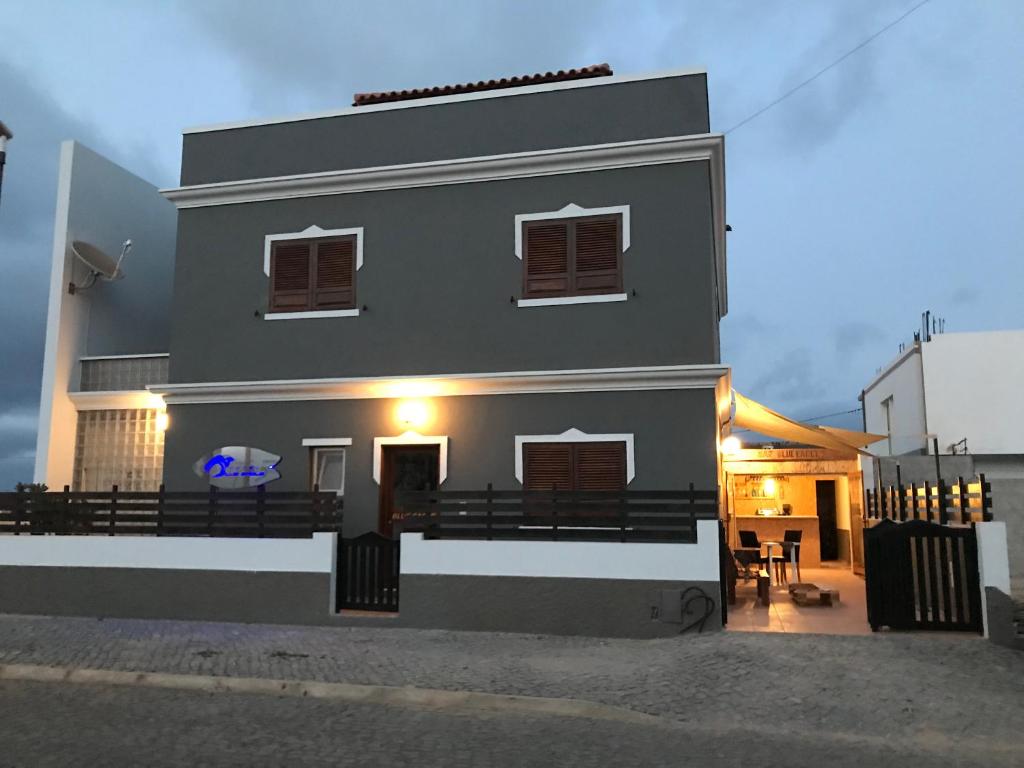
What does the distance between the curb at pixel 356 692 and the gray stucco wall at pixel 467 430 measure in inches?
180

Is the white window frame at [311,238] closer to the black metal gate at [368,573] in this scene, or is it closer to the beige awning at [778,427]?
the black metal gate at [368,573]

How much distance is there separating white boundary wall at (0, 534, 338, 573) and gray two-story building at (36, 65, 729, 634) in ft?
Answer: 4.46

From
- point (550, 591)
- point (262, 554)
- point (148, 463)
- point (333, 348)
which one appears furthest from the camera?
point (148, 463)

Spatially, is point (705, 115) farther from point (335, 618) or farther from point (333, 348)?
point (335, 618)

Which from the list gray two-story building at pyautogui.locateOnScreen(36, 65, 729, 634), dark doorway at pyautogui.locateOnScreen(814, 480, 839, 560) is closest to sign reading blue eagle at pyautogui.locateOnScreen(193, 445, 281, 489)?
gray two-story building at pyautogui.locateOnScreen(36, 65, 729, 634)

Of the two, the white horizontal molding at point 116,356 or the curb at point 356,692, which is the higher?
the white horizontal molding at point 116,356

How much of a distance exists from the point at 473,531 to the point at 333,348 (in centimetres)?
418

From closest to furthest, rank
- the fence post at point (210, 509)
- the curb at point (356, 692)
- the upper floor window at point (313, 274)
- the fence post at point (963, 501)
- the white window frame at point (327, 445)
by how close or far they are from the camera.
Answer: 1. the curb at point (356, 692)
2. the fence post at point (963, 501)
3. the fence post at point (210, 509)
4. the white window frame at point (327, 445)
5. the upper floor window at point (313, 274)

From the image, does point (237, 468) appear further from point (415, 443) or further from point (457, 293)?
point (457, 293)

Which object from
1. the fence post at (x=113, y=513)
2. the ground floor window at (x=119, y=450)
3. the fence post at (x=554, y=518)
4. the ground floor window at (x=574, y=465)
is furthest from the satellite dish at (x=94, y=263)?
the fence post at (x=554, y=518)

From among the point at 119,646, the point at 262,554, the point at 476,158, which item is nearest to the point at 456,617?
the point at 262,554

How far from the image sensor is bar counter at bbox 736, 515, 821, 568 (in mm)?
19594

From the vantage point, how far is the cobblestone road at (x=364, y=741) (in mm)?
6297

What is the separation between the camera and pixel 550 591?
10.9 m
